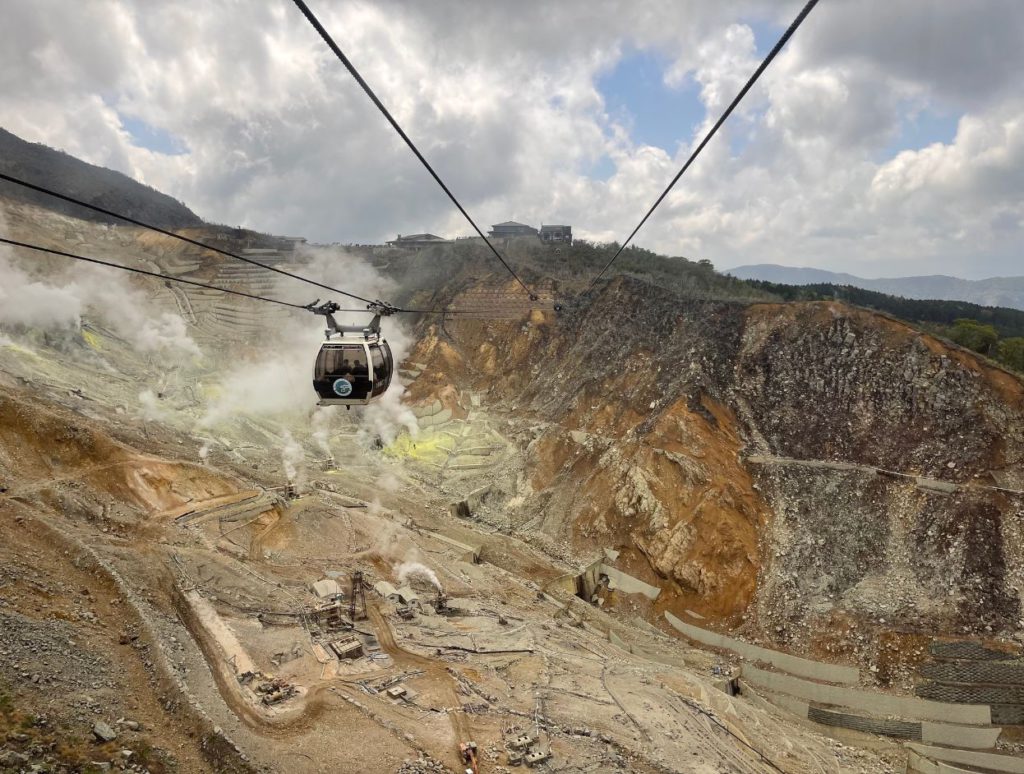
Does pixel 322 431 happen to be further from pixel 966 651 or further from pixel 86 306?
pixel 966 651

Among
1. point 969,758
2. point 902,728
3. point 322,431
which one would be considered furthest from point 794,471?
point 322,431

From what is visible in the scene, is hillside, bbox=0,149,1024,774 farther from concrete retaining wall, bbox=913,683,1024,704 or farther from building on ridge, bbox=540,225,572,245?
building on ridge, bbox=540,225,572,245

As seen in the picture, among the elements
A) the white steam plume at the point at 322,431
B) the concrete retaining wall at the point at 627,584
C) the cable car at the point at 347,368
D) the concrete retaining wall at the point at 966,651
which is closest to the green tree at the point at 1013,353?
the concrete retaining wall at the point at 966,651

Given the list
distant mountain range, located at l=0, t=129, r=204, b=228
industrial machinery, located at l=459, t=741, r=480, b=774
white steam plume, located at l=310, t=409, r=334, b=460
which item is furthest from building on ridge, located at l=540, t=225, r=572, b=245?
industrial machinery, located at l=459, t=741, r=480, b=774

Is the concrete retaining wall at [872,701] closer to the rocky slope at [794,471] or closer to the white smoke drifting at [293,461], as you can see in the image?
the rocky slope at [794,471]

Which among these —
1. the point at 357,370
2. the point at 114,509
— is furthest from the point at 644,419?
the point at 114,509
